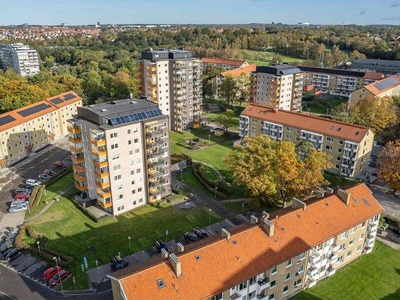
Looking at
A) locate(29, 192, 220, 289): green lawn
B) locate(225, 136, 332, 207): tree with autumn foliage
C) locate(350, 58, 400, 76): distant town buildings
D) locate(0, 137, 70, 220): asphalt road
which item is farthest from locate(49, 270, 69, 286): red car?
locate(350, 58, 400, 76): distant town buildings

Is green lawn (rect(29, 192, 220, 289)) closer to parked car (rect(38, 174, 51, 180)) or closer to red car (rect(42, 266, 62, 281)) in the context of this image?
red car (rect(42, 266, 62, 281))

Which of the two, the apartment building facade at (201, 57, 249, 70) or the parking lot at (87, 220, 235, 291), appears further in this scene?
the apartment building facade at (201, 57, 249, 70)

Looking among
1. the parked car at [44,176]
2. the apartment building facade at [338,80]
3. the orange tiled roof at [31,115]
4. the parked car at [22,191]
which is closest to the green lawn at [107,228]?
the parked car at [22,191]

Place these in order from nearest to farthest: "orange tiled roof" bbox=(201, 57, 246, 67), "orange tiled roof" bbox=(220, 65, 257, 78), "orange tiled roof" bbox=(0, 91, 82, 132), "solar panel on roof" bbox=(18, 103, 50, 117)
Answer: "orange tiled roof" bbox=(0, 91, 82, 132)
"solar panel on roof" bbox=(18, 103, 50, 117)
"orange tiled roof" bbox=(220, 65, 257, 78)
"orange tiled roof" bbox=(201, 57, 246, 67)

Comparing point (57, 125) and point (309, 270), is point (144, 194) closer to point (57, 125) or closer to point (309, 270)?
point (309, 270)

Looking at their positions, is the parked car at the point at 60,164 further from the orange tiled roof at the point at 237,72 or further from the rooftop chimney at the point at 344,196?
the orange tiled roof at the point at 237,72

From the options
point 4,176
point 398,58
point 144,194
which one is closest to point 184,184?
point 144,194
